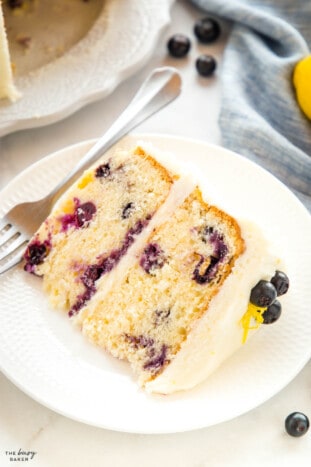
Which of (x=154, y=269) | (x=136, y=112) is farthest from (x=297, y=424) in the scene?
(x=136, y=112)

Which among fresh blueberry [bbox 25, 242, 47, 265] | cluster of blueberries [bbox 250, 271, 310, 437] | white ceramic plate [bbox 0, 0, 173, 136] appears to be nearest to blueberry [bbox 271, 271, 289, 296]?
cluster of blueberries [bbox 250, 271, 310, 437]

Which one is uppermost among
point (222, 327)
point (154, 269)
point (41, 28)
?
point (41, 28)

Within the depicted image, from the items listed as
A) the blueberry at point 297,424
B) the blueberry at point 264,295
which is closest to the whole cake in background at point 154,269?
the blueberry at point 264,295

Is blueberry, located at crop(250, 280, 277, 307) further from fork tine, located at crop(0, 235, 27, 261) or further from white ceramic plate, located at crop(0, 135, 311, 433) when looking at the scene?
fork tine, located at crop(0, 235, 27, 261)

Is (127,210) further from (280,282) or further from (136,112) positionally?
(280,282)

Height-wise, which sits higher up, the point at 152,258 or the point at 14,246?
the point at 14,246

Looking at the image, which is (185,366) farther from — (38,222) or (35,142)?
(35,142)

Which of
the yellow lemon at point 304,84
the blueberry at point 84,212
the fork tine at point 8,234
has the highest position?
the fork tine at point 8,234

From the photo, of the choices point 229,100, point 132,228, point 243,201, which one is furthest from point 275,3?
point 132,228

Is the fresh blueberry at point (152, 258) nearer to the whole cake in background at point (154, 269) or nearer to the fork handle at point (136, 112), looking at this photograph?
the whole cake in background at point (154, 269)
